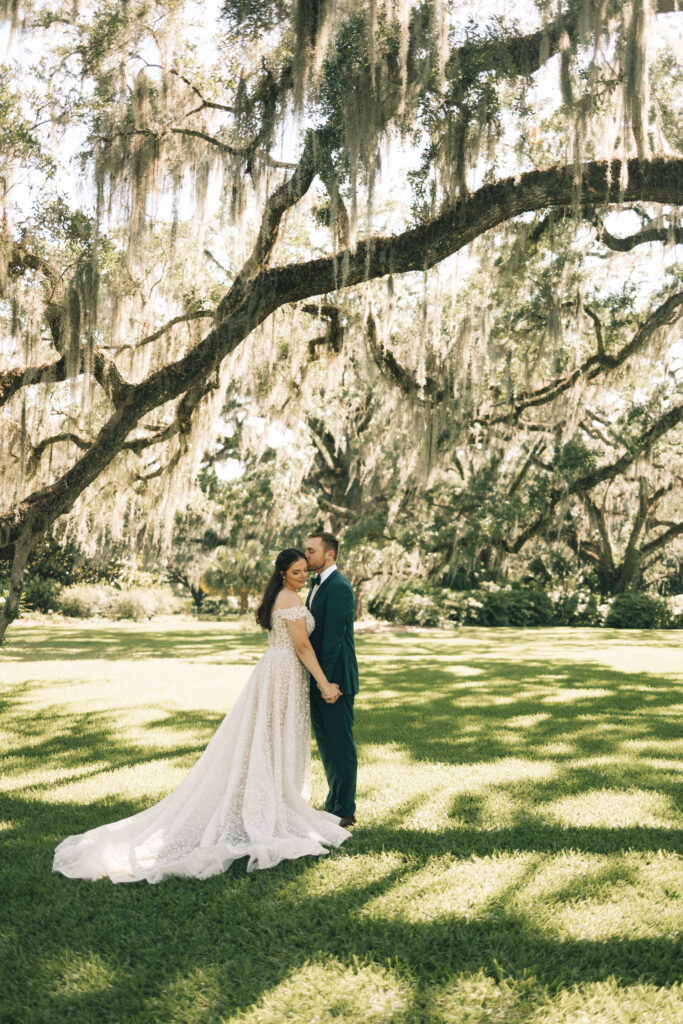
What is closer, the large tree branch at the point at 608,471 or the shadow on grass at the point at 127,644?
the large tree branch at the point at 608,471

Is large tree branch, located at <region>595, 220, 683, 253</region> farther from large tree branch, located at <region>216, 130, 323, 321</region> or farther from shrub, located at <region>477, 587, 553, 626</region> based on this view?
shrub, located at <region>477, 587, 553, 626</region>

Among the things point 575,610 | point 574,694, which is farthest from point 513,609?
point 574,694

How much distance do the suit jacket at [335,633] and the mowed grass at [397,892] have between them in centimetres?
79

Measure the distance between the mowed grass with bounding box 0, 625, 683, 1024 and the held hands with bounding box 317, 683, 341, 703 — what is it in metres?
0.70

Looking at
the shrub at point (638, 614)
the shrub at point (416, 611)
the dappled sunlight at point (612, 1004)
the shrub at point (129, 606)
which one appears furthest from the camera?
the shrub at point (638, 614)

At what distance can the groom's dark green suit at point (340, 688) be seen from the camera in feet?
13.6

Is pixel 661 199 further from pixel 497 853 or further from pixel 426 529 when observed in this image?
pixel 426 529

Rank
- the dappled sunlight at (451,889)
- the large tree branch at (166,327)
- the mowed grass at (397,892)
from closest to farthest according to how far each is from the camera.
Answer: the mowed grass at (397,892)
the dappled sunlight at (451,889)
the large tree branch at (166,327)

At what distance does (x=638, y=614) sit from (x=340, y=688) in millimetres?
16531

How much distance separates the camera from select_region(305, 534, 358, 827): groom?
413cm

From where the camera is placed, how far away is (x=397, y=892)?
3.25m

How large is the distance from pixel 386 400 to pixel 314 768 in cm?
521

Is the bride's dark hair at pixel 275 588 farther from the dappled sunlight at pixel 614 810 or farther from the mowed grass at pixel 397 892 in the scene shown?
the dappled sunlight at pixel 614 810

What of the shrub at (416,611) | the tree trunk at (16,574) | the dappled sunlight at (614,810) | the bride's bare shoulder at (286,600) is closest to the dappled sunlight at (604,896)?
the dappled sunlight at (614,810)
